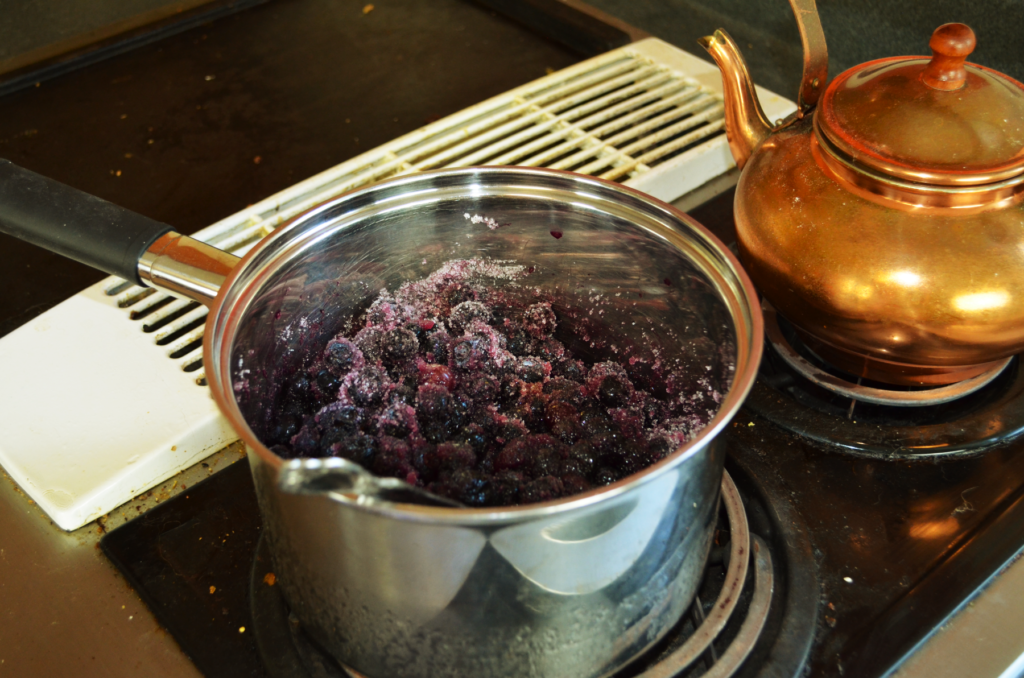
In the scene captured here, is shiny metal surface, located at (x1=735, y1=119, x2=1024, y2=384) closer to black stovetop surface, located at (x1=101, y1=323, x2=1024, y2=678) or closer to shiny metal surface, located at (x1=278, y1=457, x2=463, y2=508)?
black stovetop surface, located at (x1=101, y1=323, x2=1024, y2=678)

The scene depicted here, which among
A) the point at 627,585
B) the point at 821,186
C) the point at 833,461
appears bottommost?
the point at 833,461

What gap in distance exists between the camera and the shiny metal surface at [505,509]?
15.4 inches

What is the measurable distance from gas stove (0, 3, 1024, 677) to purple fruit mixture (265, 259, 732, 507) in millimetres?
104

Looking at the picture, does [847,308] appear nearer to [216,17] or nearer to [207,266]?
[207,266]

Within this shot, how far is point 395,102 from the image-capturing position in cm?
116

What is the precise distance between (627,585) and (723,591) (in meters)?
0.15

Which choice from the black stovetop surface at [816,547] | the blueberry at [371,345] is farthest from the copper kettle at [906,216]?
the blueberry at [371,345]

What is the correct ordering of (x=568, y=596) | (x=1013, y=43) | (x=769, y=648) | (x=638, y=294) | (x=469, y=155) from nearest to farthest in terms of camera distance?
(x=568, y=596), (x=769, y=648), (x=638, y=294), (x=469, y=155), (x=1013, y=43)

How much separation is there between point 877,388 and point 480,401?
368 millimetres

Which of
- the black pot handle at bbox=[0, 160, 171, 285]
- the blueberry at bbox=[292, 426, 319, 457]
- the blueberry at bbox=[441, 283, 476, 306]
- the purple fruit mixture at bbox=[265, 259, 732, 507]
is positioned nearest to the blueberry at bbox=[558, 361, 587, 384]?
the purple fruit mixture at bbox=[265, 259, 732, 507]

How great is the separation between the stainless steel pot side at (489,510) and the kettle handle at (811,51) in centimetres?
24

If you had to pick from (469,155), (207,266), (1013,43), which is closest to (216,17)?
(469,155)

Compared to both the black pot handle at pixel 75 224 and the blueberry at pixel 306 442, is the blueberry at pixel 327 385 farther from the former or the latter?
the black pot handle at pixel 75 224

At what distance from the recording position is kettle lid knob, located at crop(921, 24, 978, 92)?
563 mm
